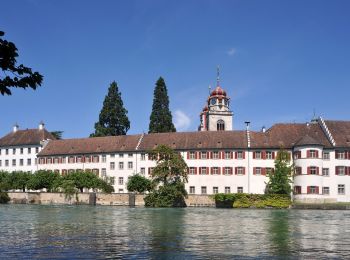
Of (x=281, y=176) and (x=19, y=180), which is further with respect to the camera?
(x=19, y=180)

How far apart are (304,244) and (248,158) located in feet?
181

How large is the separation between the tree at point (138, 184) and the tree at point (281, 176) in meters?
18.4

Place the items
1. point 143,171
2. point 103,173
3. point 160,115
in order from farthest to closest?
1. point 160,115
2. point 103,173
3. point 143,171

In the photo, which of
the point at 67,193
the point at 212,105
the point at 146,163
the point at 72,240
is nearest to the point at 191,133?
the point at 146,163

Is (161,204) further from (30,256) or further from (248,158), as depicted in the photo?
(30,256)

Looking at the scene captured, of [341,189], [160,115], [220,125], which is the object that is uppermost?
[160,115]

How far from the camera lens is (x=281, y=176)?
75.8 meters

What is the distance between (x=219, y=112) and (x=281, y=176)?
Answer: 42574mm

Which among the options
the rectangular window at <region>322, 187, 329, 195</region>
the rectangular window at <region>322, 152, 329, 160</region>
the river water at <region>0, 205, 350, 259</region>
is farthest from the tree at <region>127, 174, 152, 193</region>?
the river water at <region>0, 205, 350, 259</region>

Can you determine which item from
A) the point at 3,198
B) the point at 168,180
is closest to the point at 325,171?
the point at 168,180

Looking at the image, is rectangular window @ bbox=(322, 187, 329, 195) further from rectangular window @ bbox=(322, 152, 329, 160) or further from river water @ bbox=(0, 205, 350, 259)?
river water @ bbox=(0, 205, 350, 259)

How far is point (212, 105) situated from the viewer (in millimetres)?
118125

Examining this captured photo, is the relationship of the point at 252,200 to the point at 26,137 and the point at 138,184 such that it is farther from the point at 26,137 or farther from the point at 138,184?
the point at 26,137

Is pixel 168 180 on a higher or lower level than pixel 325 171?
lower
